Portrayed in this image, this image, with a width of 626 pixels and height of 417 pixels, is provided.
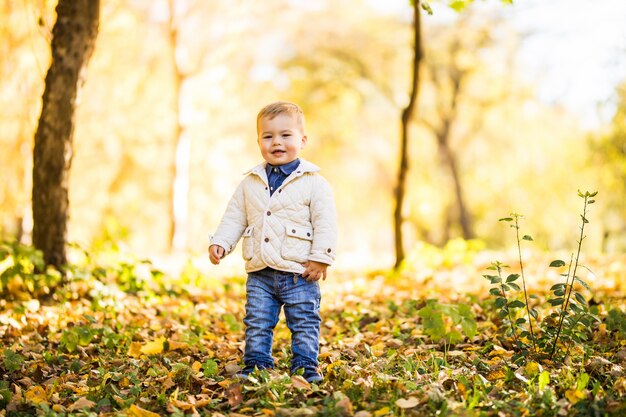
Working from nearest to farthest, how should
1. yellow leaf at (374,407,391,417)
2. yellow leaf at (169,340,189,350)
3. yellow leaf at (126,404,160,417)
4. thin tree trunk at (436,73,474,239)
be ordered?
yellow leaf at (374,407,391,417)
yellow leaf at (126,404,160,417)
yellow leaf at (169,340,189,350)
thin tree trunk at (436,73,474,239)

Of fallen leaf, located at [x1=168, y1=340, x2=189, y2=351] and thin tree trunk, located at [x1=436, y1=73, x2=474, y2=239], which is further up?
thin tree trunk, located at [x1=436, y1=73, x2=474, y2=239]

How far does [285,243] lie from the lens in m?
3.81

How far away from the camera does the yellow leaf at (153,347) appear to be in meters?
4.47

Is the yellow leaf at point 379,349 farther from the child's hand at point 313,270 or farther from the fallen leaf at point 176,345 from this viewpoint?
the fallen leaf at point 176,345

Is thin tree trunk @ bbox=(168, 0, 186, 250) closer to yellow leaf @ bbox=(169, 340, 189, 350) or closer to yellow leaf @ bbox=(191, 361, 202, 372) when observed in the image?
yellow leaf @ bbox=(169, 340, 189, 350)

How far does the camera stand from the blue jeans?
151 inches

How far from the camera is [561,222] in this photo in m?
27.9

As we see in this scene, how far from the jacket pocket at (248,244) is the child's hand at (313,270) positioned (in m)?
0.33

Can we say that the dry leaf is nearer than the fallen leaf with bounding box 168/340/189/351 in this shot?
Yes

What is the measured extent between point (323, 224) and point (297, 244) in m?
0.19

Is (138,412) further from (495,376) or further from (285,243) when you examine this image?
(495,376)

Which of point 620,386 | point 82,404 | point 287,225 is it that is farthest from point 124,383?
point 620,386

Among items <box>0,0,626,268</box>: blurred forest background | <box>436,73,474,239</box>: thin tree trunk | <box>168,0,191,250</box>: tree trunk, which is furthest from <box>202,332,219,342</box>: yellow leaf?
<box>436,73,474,239</box>: thin tree trunk

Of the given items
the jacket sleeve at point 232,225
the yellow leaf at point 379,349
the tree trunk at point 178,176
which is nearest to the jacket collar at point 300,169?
the jacket sleeve at point 232,225
